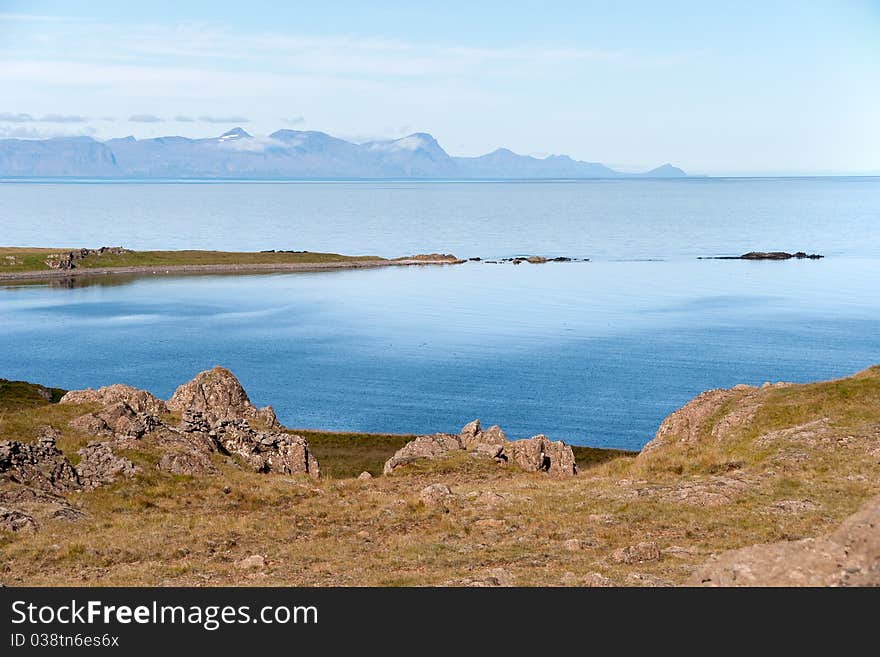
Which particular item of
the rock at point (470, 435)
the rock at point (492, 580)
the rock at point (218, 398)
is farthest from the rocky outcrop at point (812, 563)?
the rock at point (218, 398)

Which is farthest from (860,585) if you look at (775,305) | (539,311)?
(775,305)

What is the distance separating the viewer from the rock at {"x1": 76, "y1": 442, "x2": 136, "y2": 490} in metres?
38.8

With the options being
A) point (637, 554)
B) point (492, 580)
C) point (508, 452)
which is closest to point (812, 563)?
point (637, 554)

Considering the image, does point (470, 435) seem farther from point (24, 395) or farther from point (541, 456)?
point (24, 395)

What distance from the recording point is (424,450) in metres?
53.2

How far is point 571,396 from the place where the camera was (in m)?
118

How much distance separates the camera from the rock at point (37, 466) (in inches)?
1449

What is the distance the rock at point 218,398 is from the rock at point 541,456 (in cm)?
1735

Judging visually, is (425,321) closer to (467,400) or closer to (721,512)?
(467,400)

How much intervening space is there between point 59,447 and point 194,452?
5887mm

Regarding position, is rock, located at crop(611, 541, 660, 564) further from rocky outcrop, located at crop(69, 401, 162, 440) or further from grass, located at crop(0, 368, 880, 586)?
rocky outcrop, located at crop(69, 401, 162, 440)

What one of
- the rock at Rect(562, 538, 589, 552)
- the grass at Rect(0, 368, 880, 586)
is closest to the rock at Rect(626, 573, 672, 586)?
the grass at Rect(0, 368, 880, 586)

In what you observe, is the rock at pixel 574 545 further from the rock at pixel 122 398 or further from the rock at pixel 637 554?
the rock at pixel 122 398

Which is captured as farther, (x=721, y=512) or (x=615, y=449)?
(x=615, y=449)
